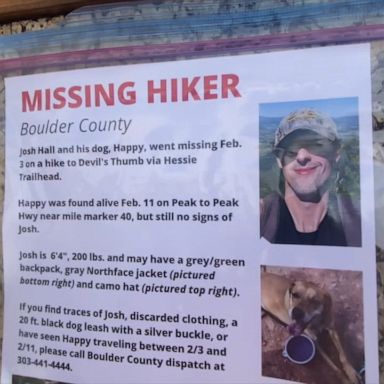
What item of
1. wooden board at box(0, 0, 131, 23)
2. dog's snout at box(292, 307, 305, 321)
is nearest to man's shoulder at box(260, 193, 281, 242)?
dog's snout at box(292, 307, 305, 321)

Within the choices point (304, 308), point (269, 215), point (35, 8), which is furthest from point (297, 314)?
point (35, 8)

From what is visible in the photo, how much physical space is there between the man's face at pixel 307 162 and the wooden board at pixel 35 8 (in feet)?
1.46

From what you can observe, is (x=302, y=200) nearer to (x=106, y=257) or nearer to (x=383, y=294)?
(x=383, y=294)

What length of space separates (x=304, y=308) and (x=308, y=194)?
0.63 ft

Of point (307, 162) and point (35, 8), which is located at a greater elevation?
point (35, 8)

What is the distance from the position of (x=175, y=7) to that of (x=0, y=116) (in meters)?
0.43

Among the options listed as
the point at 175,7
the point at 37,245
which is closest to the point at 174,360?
the point at 37,245

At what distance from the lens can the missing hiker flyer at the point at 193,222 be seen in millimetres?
755

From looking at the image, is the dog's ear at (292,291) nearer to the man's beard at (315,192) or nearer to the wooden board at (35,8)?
the man's beard at (315,192)

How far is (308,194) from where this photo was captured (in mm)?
771

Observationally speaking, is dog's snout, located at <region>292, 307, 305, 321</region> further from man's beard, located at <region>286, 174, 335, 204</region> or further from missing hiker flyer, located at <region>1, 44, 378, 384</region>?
man's beard, located at <region>286, 174, 335, 204</region>

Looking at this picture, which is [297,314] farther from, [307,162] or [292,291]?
[307,162]

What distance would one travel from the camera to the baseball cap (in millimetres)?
762

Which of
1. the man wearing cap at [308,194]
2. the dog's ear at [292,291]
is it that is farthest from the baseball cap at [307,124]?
the dog's ear at [292,291]
